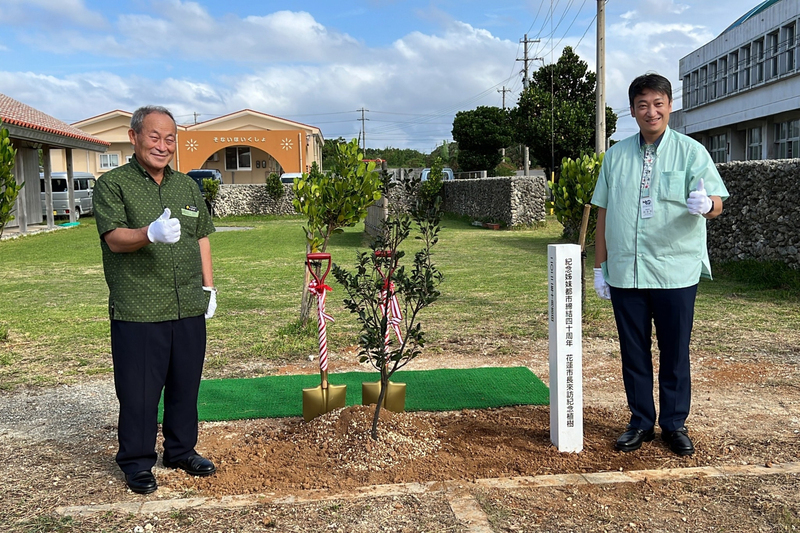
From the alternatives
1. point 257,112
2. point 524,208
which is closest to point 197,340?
point 524,208

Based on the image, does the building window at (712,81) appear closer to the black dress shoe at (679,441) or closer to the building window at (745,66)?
the building window at (745,66)

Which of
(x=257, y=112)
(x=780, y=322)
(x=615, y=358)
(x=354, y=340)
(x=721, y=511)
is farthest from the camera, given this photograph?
(x=257, y=112)

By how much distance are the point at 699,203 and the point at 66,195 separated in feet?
97.1

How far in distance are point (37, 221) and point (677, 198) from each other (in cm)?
2580

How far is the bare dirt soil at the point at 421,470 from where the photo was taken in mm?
3154

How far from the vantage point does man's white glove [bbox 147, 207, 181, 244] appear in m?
3.24

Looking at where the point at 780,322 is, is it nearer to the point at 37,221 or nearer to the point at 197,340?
the point at 197,340

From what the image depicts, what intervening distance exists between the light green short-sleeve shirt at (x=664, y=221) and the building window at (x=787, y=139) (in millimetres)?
26977

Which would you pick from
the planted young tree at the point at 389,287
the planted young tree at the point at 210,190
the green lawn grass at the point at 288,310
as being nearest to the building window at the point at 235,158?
the planted young tree at the point at 210,190

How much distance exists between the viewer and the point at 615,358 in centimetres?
636

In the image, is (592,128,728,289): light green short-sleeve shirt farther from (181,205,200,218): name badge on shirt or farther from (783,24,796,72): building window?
(783,24,796,72): building window

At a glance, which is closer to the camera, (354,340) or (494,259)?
(354,340)

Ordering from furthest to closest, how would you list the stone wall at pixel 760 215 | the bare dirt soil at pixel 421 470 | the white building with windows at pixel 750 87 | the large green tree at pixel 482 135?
the large green tree at pixel 482 135 < the white building with windows at pixel 750 87 < the stone wall at pixel 760 215 < the bare dirt soil at pixel 421 470

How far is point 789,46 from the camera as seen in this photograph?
27016 millimetres
